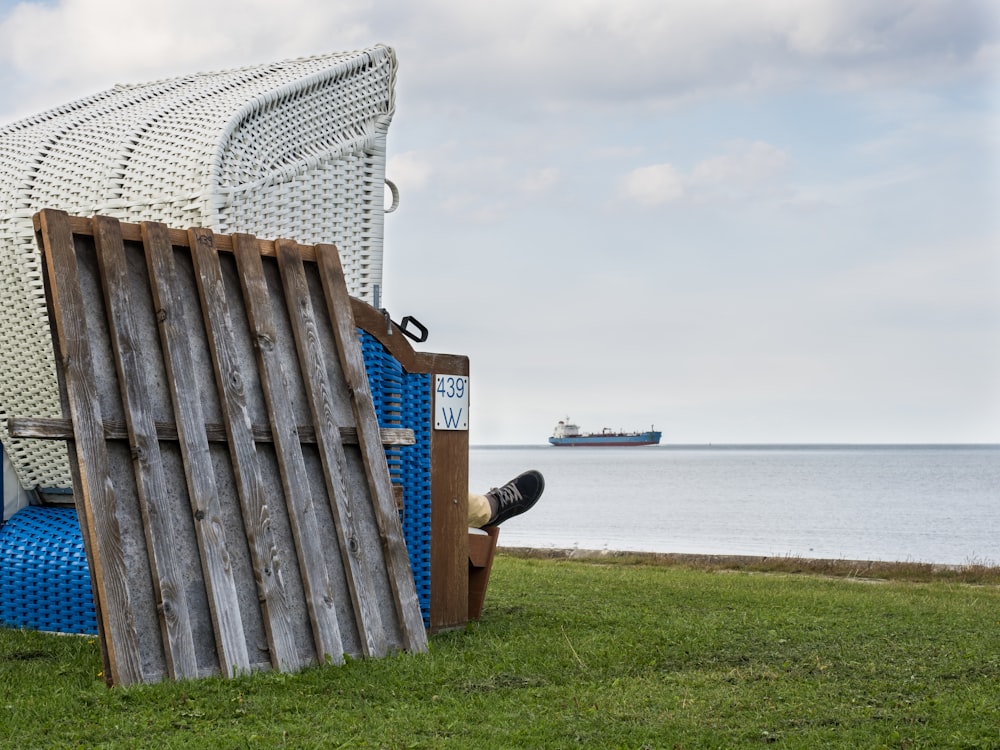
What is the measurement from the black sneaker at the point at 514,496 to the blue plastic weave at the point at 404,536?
31.5 inches

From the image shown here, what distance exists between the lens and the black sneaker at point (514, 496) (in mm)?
7422

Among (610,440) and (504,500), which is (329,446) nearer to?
(504,500)

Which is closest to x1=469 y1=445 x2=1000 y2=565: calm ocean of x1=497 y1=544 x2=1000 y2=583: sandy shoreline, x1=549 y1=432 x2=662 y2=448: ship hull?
x1=497 y1=544 x2=1000 y2=583: sandy shoreline

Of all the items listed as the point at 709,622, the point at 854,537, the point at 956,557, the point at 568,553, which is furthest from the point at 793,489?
the point at 709,622

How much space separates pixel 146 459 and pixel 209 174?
2.18 metres

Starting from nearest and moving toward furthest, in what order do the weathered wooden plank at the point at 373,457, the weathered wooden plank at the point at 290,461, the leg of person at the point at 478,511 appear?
the weathered wooden plank at the point at 290,461 < the weathered wooden plank at the point at 373,457 < the leg of person at the point at 478,511

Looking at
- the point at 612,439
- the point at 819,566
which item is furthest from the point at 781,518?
the point at 612,439

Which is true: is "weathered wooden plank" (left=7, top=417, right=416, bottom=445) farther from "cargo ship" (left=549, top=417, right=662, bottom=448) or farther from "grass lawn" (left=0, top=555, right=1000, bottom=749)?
"cargo ship" (left=549, top=417, right=662, bottom=448)

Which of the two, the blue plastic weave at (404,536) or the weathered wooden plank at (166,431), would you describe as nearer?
the weathered wooden plank at (166,431)

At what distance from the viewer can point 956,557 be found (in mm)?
26844

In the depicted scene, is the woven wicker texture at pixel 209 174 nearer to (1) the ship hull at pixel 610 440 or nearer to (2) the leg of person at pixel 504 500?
(2) the leg of person at pixel 504 500

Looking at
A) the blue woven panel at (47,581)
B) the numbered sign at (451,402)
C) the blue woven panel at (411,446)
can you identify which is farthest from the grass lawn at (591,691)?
the numbered sign at (451,402)

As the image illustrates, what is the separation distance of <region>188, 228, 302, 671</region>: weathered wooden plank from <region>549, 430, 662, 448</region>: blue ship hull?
110662 mm

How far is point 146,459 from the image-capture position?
510 centimetres
